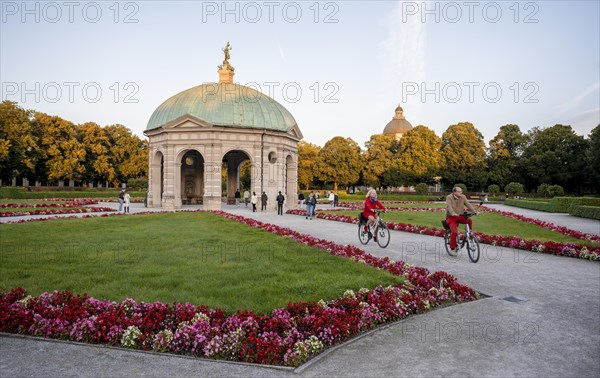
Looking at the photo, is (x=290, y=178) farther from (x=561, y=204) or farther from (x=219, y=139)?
(x=561, y=204)

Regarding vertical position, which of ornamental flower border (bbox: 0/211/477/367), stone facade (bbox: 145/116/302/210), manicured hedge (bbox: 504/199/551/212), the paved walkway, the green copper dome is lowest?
the paved walkway

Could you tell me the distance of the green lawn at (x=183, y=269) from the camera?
8.27 meters

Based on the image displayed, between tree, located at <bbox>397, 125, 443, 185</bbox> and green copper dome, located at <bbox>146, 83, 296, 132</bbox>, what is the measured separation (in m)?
38.5

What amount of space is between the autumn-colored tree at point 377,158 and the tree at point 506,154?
17.8 m

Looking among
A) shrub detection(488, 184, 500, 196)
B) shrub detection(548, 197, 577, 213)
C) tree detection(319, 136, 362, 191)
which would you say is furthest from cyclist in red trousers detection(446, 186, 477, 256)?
tree detection(319, 136, 362, 191)

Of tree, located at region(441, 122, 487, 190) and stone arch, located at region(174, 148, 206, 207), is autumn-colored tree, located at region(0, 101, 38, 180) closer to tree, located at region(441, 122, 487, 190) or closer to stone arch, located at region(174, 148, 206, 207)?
stone arch, located at region(174, 148, 206, 207)

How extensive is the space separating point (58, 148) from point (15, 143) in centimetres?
946

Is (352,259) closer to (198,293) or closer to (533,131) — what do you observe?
(198,293)

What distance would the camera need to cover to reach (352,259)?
1192 cm

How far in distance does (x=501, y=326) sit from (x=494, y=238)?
415 inches

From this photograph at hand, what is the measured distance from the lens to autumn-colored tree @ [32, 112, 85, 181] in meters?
66.9

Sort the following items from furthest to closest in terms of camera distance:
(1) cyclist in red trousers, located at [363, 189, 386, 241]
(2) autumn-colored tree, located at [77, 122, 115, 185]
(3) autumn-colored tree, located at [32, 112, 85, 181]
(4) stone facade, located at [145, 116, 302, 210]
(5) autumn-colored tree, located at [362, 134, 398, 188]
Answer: (5) autumn-colored tree, located at [362, 134, 398, 188] → (2) autumn-colored tree, located at [77, 122, 115, 185] → (3) autumn-colored tree, located at [32, 112, 85, 181] → (4) stone facade, located at [145, 116, 302, 210] → (1) cyclist in red trousers, located at [363, 189, 386, 241]

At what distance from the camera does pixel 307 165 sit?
82.4 metres

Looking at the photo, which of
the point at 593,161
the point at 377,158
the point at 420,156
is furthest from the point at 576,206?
the point at 377,158
